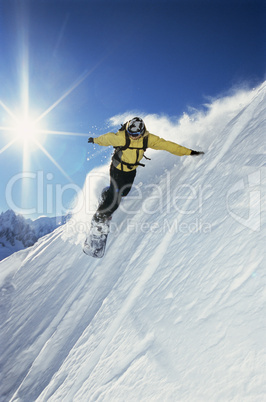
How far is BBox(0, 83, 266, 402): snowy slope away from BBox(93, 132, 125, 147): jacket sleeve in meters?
1.72

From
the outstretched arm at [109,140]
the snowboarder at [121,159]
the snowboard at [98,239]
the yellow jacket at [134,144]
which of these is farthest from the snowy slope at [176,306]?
the outstretched arm at [109,140]

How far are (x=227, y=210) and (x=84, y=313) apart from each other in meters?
3.47

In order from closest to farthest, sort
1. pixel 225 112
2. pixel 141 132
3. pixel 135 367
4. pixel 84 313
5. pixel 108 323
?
1. pixel 135 367
2. pixel 108 323
3. pixel 84 313
4. pixel 141 132
5. pixel 225 112

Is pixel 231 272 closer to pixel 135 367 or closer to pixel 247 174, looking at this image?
pixel 135 367

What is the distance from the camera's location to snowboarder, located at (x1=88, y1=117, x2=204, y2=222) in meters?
4.64

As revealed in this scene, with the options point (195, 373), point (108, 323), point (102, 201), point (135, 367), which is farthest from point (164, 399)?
point (102, 201)

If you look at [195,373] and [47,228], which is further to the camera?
[47,228]

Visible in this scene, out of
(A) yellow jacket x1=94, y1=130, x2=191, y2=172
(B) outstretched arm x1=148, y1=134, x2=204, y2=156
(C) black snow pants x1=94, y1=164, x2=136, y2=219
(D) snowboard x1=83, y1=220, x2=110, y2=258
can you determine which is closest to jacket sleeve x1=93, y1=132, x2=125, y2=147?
(A) yellow jacket x1=94, y1=130, x2=191, y2=172

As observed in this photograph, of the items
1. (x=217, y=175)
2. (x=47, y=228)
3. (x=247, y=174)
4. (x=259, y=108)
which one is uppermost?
(x=47, y=228)

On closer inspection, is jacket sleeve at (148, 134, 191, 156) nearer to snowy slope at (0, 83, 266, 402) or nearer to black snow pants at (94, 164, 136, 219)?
snowy slope at (0, 83, 266, 402)

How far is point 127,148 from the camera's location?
4.84 m

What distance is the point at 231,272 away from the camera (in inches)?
68.2

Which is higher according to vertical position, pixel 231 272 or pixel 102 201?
pixel 102 201

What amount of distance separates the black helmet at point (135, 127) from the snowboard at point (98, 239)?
245 cm
